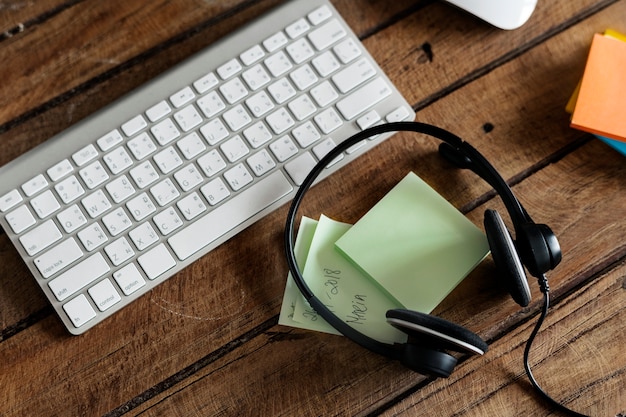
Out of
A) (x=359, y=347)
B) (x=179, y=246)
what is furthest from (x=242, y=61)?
(x=359, y=347)

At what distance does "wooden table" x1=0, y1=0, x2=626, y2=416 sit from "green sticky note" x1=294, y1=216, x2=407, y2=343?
26mm

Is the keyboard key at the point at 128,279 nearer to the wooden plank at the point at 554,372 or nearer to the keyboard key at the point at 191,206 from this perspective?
the keyboard key at the point at 191,206

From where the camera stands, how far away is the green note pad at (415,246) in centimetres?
67

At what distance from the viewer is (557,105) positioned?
759mm

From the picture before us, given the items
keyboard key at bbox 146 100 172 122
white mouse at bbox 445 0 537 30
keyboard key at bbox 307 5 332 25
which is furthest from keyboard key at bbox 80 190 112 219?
white mouse at bbox 445 0 537 30

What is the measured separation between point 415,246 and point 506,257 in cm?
10

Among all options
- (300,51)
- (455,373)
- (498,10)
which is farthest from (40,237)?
(498,10)

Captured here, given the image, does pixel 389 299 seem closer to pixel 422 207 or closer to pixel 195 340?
pixel 422 207

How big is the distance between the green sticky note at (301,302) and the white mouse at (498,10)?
311mm

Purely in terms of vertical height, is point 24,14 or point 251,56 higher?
point 24,14

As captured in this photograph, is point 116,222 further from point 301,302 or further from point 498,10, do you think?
point 498,10

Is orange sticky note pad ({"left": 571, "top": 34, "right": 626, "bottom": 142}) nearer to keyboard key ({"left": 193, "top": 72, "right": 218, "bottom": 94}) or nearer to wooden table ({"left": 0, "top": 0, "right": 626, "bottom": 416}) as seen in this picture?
wooden table ({"left": 0, "top": 0, "right": 626, "bottom": 416})

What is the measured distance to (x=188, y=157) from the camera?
709mm

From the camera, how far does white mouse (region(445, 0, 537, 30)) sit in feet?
2.52
